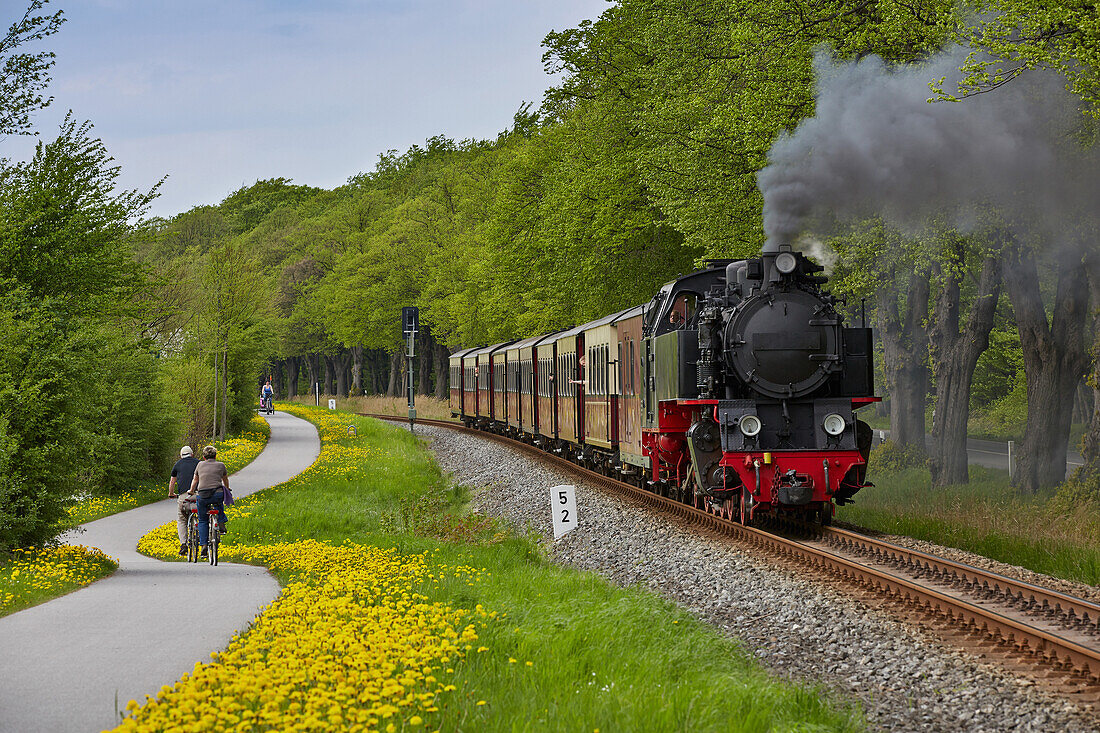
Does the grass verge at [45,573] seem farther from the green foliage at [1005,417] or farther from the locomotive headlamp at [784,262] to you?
the green foliage at [1005,417]

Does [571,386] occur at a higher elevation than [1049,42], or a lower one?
lower

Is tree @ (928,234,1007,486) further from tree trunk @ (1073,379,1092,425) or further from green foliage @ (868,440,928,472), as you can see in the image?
tree trunk @ (1073,379,1092,425)

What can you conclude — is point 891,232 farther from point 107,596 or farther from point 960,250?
point 107,596

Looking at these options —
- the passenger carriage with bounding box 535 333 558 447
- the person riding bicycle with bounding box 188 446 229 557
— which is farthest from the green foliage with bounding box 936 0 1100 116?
the passenger carriage with bounding box 535 333 558 447

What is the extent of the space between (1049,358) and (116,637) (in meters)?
15.9

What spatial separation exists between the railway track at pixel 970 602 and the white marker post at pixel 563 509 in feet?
7.52

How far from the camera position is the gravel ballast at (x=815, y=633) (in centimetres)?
674

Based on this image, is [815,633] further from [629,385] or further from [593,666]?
[629,385]

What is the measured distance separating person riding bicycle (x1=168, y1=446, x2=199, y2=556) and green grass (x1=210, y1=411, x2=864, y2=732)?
208cm

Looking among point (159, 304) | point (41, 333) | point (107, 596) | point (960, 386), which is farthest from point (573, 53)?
point (107, 596)

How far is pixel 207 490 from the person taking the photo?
13586 mm

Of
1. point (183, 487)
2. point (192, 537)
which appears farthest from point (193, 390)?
point (192, 537)

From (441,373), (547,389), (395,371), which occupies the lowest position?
(547,389)

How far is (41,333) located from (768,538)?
9.33 metres
